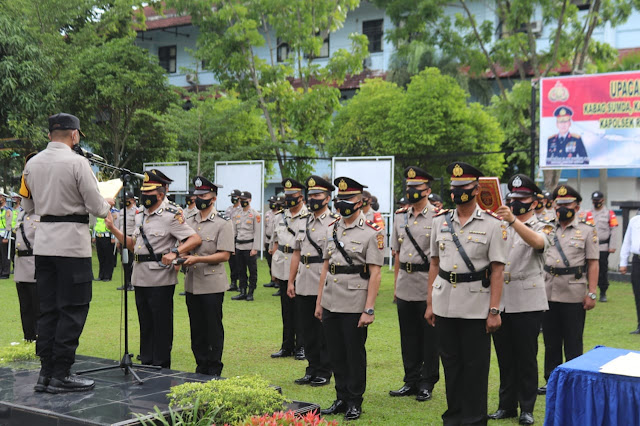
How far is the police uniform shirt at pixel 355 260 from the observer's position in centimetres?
639

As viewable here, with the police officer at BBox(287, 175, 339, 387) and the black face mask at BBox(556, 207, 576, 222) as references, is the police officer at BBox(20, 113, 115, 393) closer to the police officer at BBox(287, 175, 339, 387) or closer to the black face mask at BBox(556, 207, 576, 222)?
the police officer at BBox(287, 175, 339, 387)

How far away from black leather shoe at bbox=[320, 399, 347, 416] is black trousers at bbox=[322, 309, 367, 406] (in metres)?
0.04

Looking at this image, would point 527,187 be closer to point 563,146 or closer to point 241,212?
point 241,212

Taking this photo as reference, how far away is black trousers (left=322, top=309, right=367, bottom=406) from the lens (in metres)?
6.35

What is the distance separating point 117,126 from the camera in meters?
23.6

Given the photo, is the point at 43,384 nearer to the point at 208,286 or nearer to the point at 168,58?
the point at 208,286

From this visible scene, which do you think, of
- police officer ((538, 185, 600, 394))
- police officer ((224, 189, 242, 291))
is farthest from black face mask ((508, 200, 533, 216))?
police officer ((224, 189, 242, 291))

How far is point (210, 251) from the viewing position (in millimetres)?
7559

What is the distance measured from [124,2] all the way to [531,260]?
22617 millimetres

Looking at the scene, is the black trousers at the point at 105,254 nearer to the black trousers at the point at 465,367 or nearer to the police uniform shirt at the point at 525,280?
the police uniform shirt at the point at 525,280

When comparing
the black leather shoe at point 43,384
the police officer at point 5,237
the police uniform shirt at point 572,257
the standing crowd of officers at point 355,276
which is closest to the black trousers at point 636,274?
the standing crowd of officers at point 355,276

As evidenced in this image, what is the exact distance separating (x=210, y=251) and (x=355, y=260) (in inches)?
71.2

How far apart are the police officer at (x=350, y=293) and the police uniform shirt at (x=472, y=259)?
2.43ft

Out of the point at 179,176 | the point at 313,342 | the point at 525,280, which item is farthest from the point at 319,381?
the point at 179,176
